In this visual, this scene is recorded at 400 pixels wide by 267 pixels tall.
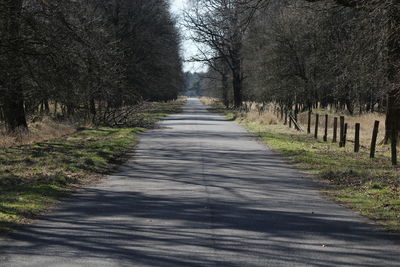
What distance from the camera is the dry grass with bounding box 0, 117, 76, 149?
830 inches

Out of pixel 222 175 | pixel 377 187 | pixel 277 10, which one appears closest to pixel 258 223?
pixel 377 187

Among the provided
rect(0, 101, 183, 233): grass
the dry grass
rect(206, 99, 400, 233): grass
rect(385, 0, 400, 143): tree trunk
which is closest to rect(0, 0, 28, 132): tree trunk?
rect(0, 101, 183, 233): grass

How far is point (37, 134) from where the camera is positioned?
24.2 metres

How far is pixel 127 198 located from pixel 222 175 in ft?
12.1

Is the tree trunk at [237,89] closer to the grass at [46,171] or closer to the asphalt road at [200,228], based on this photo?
the grass at [46,171]

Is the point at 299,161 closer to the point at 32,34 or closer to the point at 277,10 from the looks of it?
the point at 32,34

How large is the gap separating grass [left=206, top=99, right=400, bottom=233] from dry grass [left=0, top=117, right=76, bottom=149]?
30.6 ft

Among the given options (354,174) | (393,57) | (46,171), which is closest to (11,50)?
(46,171)

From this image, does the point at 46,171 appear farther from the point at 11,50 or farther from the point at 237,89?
the point at 237,89

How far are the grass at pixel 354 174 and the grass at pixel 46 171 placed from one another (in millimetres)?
5076

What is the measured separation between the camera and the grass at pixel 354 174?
9.38m

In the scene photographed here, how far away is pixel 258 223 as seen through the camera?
8070mm

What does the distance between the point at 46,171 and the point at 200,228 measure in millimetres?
6603

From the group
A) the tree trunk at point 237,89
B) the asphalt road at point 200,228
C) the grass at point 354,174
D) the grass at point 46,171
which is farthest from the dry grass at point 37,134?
the tree trunk at point 237,89
